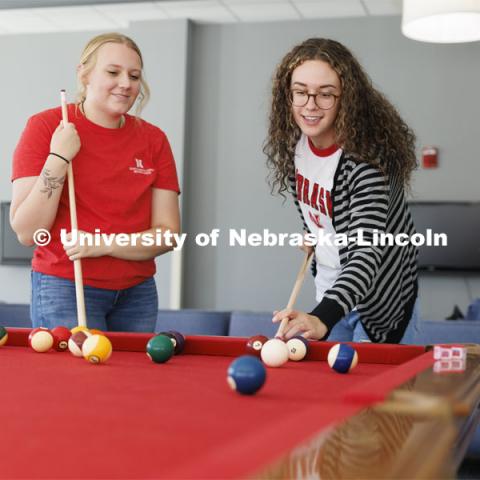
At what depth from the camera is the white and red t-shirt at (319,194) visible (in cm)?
237

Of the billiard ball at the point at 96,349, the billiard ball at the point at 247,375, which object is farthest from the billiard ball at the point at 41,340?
the billiard ball at the point at 247,375

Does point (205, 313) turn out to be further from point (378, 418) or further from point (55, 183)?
point (378, 418)

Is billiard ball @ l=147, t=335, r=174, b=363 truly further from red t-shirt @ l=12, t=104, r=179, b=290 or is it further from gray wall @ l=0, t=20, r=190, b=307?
gray wall @ l=0, t=20, r=190, b=307

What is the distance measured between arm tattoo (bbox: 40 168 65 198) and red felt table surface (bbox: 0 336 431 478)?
679mm

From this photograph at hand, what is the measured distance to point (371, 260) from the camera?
220 cm

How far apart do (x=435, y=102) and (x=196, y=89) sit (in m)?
2.05

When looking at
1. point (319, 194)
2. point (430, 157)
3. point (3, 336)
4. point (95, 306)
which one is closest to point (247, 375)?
point (3, 336)

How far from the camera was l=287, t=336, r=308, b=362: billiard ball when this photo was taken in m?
1.96

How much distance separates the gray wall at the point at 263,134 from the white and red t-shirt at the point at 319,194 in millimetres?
4406

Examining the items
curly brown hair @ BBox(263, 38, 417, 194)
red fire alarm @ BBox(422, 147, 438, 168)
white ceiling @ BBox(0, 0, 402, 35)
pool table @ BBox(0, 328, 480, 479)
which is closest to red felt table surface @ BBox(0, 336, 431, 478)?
pool table @ BBox(0, 328, 480, 479)

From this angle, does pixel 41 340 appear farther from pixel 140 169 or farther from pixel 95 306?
pixel 140 169

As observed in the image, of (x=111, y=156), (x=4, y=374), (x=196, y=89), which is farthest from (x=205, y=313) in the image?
(x=196, y=89)

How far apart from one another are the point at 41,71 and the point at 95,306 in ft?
18.5

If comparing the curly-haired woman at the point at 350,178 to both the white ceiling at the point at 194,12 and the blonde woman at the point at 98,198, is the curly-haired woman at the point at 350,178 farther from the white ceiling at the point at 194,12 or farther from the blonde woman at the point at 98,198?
the white ceiling at the point at 194,12
